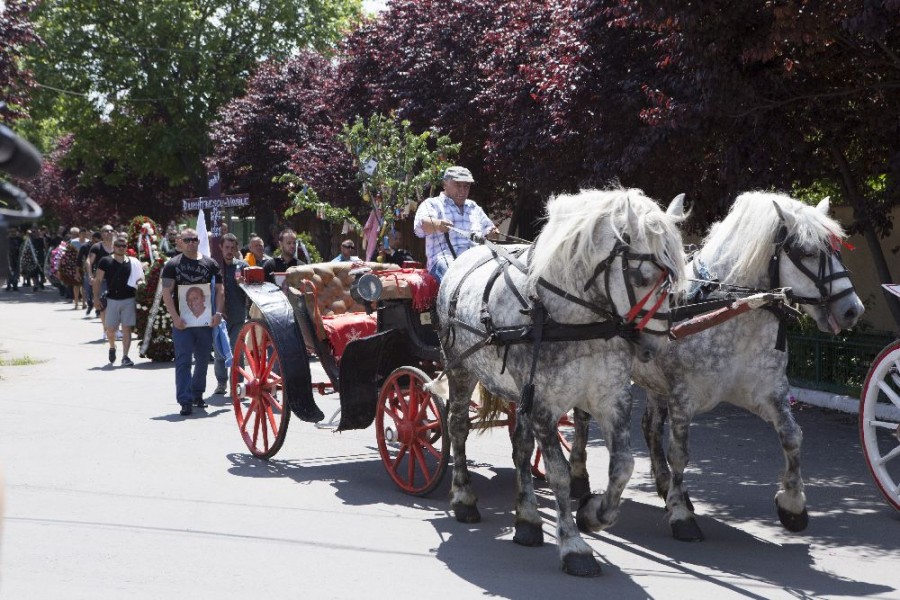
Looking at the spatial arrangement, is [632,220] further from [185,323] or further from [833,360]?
[185,323]

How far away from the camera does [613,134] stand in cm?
1195

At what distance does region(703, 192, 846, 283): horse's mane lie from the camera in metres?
6.68

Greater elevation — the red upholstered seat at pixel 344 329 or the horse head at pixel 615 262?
the horse head at pixel 615 262

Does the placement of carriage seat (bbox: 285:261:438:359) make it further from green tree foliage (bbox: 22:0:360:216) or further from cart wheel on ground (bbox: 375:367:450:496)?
green tree foliage (bbox: 22:0:360:216)

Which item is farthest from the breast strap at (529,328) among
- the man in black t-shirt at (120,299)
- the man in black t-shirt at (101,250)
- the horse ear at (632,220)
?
the man in black t-shirt at (101,250)

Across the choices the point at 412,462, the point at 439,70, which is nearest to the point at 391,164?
the point at 439,70

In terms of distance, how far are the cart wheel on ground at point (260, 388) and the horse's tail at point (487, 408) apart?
183 cm

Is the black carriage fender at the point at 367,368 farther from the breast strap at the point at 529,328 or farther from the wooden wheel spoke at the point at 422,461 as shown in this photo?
the breast strap at the point at 529,328

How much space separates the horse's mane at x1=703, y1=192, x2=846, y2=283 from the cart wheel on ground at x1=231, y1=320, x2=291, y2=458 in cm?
376

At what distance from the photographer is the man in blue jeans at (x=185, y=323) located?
11.4 m

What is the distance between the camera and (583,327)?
19.7 feet

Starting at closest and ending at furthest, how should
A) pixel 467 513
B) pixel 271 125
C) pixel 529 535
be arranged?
pixel 529 535 < pixel 467 513 < pixel 271 125

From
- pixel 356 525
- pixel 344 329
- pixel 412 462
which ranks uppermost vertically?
pixel 344 329

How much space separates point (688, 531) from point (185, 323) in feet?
21.3
